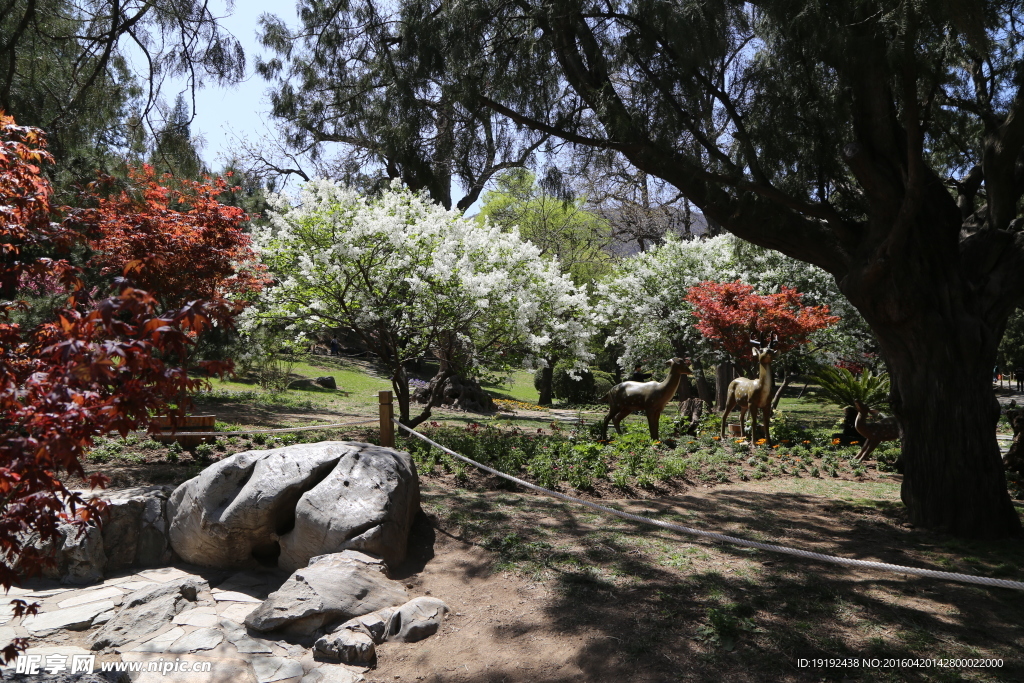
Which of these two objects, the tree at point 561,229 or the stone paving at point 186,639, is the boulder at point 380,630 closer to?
the stone paving at point 186,639

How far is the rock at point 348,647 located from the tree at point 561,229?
66.7 feet

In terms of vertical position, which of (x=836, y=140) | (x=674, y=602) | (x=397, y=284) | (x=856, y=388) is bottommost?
(x=674, y=602)

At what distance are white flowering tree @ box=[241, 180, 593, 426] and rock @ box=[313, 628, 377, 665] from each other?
5.80m

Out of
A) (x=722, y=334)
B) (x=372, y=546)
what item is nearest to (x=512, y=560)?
(x=372, y=546)

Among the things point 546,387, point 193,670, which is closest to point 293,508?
point 193,670

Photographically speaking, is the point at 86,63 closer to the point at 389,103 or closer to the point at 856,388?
the point at 389,103

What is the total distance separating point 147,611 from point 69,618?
21.9 inches

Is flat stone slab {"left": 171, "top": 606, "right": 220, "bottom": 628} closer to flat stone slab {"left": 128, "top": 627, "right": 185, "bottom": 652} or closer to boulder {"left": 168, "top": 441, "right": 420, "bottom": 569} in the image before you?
flat stone slab {"left": 128, "top": 627, "right": 185, "bottom": 652}

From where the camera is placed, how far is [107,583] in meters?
5.31

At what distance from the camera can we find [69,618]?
4609 millimetres

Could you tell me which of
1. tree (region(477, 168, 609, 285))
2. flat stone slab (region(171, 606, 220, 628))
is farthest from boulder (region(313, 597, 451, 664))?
tree (region(477, 168, 609, 285))

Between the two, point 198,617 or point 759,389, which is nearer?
point 198,617

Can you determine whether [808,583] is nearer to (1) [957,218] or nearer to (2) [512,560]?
(2) [512,560]

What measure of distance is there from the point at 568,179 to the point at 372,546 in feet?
13.5
